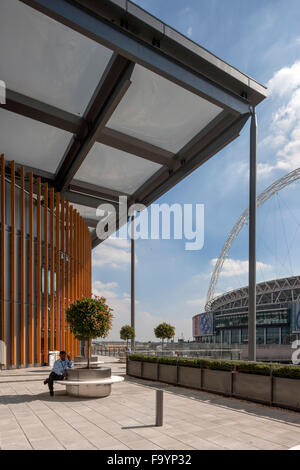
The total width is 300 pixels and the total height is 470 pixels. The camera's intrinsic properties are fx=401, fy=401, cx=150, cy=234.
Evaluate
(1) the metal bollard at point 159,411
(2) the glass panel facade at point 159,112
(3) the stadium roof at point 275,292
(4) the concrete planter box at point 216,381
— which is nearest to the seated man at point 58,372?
(4) the concrete planter box at point 216,381

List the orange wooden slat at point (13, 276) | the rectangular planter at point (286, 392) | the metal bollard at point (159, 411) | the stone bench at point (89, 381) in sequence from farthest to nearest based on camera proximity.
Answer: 1. the orange wooden slat at point (13, 276)
2. the stone bench at point (89, 381)
3. the rectangular planter at point (286, 392)
4. the metal bollard at point (159, 411)

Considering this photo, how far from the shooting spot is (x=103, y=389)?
12.0 m

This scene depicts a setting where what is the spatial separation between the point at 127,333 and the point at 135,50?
25.2 meters

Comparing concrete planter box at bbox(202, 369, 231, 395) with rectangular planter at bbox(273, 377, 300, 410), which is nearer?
rectangular planter at bbox(273, 377, 300, 410)

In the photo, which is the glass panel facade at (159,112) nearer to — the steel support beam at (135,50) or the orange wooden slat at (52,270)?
the steel support beam at (135,50)

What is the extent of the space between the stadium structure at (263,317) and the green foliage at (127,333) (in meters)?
15.2

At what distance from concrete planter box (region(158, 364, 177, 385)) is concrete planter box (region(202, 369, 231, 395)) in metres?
1.77

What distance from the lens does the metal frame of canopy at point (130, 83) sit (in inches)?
553

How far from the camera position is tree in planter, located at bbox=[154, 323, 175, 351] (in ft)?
95.7

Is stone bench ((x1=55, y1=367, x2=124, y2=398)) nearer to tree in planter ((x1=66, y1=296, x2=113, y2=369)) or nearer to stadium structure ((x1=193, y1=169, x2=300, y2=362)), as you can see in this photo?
tree in planter ((x1=66, y1=296, x2=113, y2=369))

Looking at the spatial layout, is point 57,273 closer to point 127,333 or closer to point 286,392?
point 127,333

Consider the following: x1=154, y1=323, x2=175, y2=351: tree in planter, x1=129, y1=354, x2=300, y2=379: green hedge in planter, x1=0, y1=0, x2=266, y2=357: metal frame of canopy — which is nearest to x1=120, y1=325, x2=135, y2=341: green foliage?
x1=154, y1=323, x2=175, y2=351: tree in planter

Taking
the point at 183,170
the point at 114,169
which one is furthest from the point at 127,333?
the point at 183,170
